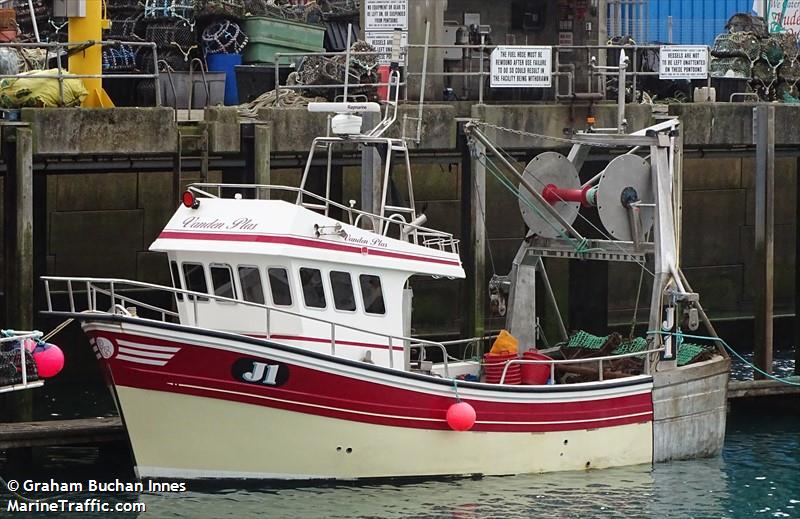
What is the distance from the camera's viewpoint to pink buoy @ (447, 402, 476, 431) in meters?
16.0

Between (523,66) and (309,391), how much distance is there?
6.14 meters

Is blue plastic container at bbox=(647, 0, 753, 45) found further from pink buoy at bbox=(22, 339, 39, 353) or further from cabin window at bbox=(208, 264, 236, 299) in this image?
pink buoy at bbox=(22, 339, 39, 353)

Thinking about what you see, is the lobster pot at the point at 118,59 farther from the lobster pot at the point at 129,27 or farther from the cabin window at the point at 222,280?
the cabin window at the point at 222,280

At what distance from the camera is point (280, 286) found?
→ 52.3ft

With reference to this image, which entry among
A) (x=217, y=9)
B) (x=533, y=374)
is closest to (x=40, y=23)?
(x=217, y=9)

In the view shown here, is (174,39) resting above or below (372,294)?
above

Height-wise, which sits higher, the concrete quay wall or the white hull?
the concrete quay wall

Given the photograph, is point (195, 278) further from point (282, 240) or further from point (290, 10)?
point (290, 10)

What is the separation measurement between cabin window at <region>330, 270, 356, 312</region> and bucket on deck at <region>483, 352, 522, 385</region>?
1.73 metres

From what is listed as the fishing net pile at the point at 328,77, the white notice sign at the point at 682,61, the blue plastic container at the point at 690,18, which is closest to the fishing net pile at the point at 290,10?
the fishing net pile at the point at 328,77

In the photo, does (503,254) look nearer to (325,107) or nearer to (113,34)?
(113,34)

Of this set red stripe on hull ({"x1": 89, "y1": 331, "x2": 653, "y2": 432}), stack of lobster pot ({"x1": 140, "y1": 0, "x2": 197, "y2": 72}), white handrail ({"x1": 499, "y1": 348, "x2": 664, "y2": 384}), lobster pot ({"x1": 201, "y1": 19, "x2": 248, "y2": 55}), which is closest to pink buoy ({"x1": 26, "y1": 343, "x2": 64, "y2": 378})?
red stripe on hull ({"x1": 89, "y1": 331, "x2": 653, "y2": 432})

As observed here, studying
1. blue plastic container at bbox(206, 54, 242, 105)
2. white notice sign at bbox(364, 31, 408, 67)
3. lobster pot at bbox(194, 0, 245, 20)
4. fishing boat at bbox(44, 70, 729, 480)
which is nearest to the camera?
fishing boat at bbox(44, 70, 729, 480)

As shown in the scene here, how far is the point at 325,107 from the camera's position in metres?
16.8
